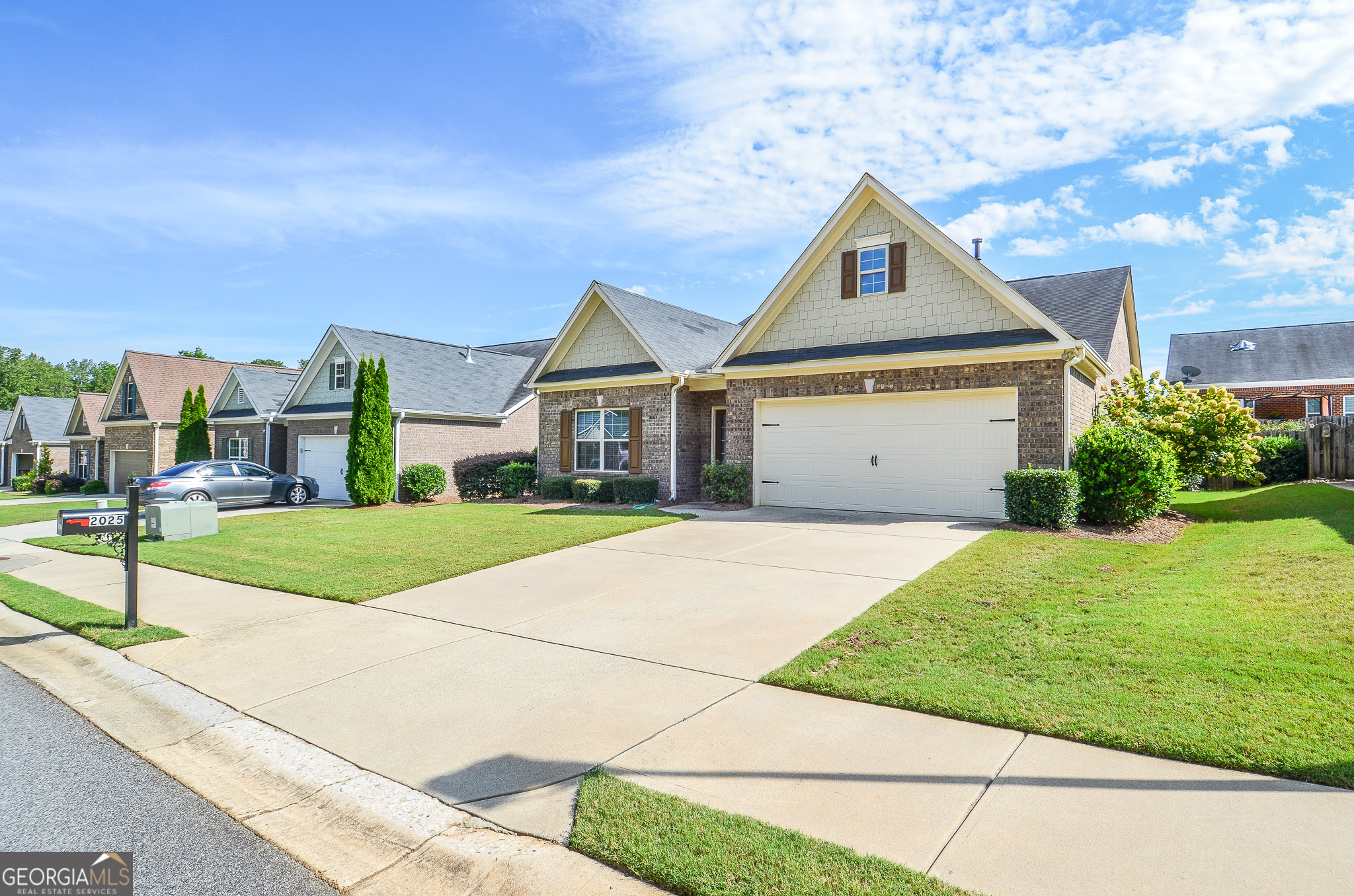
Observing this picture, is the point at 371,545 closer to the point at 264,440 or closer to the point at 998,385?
the point at 998,385

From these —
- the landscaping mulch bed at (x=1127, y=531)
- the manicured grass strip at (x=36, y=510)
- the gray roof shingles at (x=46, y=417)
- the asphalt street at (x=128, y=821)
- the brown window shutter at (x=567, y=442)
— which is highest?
the gray roof shingles at (x=46, y=417)

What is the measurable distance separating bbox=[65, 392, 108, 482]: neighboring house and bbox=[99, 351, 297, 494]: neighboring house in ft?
4.09

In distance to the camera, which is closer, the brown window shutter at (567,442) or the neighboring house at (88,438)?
the brown window shutter at (567,442)

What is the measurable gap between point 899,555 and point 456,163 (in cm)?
1130

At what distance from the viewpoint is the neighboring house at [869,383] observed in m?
12.8

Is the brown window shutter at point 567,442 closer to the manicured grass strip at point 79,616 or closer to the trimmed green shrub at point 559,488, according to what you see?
the trimmed green shrub at point 559,488

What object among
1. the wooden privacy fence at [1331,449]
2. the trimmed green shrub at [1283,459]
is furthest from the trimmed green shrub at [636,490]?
the wooden privacy fence at [1331,449]

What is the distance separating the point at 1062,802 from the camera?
326 centimetres

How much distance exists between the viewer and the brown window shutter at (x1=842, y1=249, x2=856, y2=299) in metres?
14.9

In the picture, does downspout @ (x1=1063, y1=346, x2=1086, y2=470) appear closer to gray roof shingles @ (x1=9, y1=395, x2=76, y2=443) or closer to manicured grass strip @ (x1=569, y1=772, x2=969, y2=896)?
manicured grass strip @ (x1=569, y1=772, x2=969, y2=896)

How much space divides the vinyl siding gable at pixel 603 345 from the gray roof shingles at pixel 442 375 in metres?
5.00

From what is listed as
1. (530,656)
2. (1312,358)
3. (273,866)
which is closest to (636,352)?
(530,656)

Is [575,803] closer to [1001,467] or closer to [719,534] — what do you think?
[719,534]

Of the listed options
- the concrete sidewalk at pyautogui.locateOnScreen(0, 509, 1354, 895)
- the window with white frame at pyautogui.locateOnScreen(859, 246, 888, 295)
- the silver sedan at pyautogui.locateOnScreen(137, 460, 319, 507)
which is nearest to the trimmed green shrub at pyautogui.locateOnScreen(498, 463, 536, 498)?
the silver sedan at pyautogui.locateOnScreen(137, 460, 319, 507)
